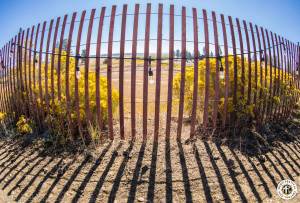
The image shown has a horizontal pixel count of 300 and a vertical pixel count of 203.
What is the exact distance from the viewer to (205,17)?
4477mm

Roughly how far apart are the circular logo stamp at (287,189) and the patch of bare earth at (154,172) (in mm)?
67

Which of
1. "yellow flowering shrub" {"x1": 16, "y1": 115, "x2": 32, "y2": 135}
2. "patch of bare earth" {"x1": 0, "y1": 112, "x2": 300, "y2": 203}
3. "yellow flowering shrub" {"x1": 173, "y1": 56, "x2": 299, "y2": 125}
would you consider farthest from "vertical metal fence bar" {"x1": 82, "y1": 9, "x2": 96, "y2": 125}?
"yellow flowering shrub" {"x1": 173, "y1": 56, "x2": 299, "y2": 125}

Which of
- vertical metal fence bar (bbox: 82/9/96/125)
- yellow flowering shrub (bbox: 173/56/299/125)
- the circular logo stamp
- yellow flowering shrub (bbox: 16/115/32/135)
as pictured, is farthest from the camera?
yellow flowering shrub (bbox: 16/115/32/135)

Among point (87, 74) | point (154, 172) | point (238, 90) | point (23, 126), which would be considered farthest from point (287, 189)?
point (23, 126)

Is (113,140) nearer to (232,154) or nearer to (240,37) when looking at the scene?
(232,154)

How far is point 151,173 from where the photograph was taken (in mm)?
3658

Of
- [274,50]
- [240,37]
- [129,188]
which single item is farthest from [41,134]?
[274,50]

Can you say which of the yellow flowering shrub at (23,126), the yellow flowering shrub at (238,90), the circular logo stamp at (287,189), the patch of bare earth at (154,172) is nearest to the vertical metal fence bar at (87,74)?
the patch of bare earth at (154,172)

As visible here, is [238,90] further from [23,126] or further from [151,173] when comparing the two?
[23,126]

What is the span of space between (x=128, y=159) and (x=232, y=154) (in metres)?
1.64

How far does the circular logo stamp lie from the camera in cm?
329

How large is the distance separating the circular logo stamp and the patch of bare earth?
0.22ft

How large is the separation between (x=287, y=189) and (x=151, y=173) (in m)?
1.79

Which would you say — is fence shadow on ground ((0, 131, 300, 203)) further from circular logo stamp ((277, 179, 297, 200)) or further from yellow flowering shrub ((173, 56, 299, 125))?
yellow flowering shrub ((173, 56, 299, 125))
